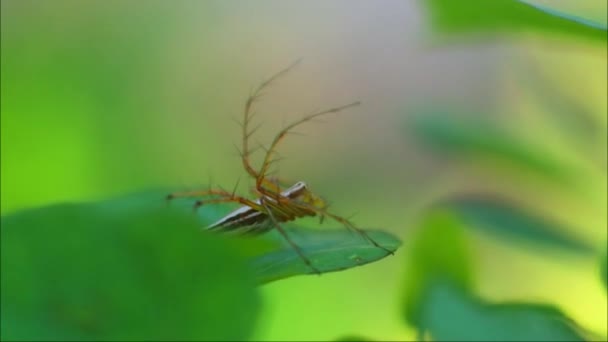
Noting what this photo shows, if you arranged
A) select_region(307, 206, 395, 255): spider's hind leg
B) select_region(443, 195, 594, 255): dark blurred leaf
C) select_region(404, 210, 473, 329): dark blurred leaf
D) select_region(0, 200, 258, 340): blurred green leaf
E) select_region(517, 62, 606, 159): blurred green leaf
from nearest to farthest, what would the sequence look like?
1. select_region(0, 200, 258, 340): blurred green leaf
2. select_region(307, 206, 395, 255): spider's hind leg
3. select_region(404, 210, 473, 329): dark blurred leaf
4. select_region(443, 195, 594, 255): dark blurred leaf
5. select_region(517, 62, 606, 159): blurred green leaf

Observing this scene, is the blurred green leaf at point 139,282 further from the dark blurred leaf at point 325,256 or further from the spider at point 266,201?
the spider at point 266,201

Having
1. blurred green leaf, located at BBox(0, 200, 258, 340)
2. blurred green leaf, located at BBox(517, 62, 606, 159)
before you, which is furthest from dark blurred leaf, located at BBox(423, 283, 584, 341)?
blurred green leaf, located at BBox(517, 62, 606, 159)

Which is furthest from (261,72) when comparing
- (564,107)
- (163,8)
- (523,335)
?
(523,335)

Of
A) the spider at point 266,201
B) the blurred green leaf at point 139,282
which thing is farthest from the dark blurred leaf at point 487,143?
the blurred green leaf at point 139,282

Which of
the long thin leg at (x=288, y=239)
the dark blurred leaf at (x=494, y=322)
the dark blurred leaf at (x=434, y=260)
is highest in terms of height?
the long thin leg at (x=288, y=239)

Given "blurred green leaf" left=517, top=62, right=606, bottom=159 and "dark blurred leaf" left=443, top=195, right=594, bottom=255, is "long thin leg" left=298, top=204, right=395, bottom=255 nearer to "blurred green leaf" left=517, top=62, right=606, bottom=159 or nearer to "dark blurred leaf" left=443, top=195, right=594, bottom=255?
"dark blurred leaf" left=443, top=195, right=594, bottom=255

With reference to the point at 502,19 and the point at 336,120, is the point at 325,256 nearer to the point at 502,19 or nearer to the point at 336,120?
the point at 502,19
